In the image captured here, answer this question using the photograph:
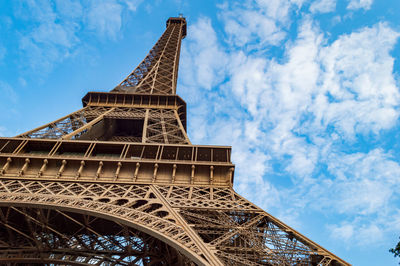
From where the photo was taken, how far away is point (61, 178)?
17.1 meters

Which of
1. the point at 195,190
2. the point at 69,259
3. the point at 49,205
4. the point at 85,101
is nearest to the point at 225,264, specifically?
the point at 195,190

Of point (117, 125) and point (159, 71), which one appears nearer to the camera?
point (117, 125)

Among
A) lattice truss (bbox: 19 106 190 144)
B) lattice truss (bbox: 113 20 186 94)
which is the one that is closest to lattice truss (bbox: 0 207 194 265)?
lattice truss (bbox: 19 106 190 144)

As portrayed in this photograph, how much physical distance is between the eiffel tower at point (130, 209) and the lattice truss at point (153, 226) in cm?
4

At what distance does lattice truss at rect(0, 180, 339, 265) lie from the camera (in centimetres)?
1103

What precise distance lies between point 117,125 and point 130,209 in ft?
62.9

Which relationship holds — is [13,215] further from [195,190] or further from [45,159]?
[195,190]

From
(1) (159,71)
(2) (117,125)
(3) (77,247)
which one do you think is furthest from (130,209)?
(1) (159,71)

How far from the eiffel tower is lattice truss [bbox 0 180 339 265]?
44mm

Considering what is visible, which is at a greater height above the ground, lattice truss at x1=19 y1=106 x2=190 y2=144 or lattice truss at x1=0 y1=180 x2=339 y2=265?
lattice truss at x1=19 y1=106 x2=190 y2=144

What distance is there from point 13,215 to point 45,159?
334 cm

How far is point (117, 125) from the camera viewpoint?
31.4 meters

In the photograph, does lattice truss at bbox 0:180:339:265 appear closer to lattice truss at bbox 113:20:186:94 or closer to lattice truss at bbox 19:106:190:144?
lattice truss at bbox 19:106:190:144

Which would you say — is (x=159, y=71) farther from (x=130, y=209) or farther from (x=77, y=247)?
(x=130, y=209)
